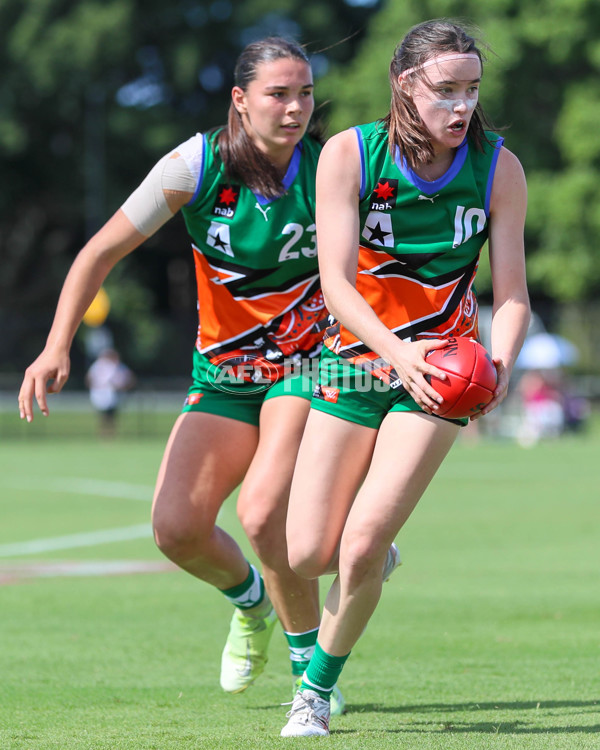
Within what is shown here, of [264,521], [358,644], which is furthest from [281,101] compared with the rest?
[358,644]

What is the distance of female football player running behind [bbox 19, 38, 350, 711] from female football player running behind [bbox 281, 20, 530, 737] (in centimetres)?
61

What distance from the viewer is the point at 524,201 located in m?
4.64

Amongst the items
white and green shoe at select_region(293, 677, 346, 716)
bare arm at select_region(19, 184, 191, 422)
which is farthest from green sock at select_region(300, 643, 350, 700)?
bare arm at select_region(19, 184, 191, 422)

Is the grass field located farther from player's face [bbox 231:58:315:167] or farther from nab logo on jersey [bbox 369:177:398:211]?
player's face [bbox 231:58:315:167]

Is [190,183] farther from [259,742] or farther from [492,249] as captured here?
[259,742]

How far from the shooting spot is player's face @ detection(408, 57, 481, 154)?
4371 mm

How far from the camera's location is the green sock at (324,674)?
4.69 meters

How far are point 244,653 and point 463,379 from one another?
2.05m

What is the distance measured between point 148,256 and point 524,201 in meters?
44.6

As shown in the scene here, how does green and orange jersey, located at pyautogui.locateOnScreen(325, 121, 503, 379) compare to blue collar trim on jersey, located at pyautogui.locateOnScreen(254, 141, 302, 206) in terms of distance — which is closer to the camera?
green and orange jersey, located at pyautogui.locateOnScreen(325, 121, 503, 379)

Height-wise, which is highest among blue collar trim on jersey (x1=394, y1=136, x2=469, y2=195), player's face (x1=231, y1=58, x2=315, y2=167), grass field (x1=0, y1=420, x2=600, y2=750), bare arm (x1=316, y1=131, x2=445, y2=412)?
player's face (x1=231, y1=58, x2=315, y2=167)

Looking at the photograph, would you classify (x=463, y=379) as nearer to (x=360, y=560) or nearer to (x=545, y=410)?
(x=360, y=560)

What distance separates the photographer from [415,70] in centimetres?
444

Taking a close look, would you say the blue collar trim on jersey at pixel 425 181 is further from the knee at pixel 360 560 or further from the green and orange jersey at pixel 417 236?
the knee at pixel 360 560
